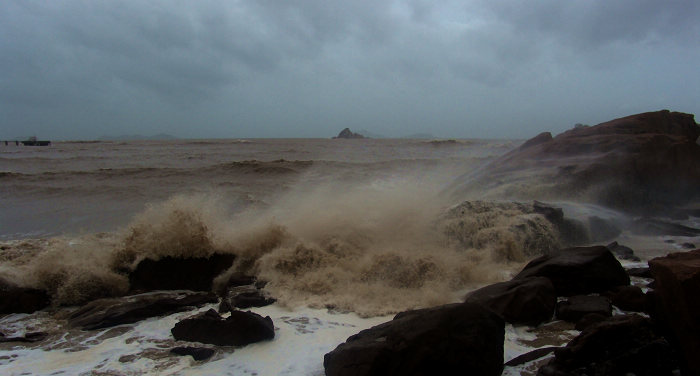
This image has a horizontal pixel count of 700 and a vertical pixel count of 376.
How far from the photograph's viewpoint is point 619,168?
8.82m

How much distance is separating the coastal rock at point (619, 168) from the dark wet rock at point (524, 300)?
16.9 feet

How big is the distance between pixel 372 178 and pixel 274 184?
3595mm

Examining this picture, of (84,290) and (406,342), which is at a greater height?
(406,342)

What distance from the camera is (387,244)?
6.99 metres

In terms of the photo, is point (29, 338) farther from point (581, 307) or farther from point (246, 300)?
point (581, 307)

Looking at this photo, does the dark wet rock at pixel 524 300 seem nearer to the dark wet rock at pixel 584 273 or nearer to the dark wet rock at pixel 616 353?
the dark wet rock at pixel 584 273

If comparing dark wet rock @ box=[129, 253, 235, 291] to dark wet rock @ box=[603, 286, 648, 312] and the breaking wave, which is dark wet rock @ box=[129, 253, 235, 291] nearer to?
the breaking wave

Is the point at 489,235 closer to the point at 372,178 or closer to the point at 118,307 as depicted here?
the point at 118,307

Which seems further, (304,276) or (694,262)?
(304,276)

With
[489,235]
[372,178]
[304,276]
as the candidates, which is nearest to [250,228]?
[304,276]

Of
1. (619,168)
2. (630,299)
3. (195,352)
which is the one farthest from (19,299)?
(619,168)

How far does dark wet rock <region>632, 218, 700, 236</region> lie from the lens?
7426 mm

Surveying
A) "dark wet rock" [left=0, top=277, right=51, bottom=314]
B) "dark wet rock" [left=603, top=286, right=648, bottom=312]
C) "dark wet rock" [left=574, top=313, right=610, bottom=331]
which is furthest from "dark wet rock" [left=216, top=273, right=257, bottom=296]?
"dark wet rock" [left=603, top=286, right=648, bottom=312]

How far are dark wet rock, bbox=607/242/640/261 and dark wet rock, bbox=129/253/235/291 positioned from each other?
556 centimetres
